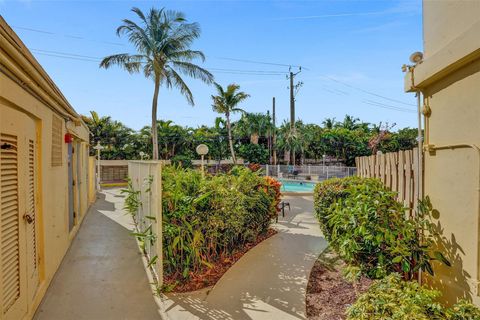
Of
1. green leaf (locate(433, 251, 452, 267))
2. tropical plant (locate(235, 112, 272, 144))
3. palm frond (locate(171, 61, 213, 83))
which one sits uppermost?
palm frond (locate(171, 61, 213, 83))

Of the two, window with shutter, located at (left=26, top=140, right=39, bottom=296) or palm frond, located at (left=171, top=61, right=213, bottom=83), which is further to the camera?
palm frond, located at (left=171, top=61, right=213, bottom=83)

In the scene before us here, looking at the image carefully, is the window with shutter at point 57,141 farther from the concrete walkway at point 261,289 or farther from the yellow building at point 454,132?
the yellow building at point 454,132

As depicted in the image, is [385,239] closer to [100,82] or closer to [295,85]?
[100,82]

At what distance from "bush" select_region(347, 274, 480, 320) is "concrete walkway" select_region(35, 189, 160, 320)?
7.71ft

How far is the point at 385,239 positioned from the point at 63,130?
5.96m

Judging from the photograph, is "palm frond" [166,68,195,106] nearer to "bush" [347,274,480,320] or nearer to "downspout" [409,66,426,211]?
"downspout" [409,66,426,211]

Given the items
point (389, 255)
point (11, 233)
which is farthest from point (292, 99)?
point (11, 233)

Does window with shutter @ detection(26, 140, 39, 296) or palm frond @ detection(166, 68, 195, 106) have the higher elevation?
palm frond @ detection(166, 68, 195, 106)

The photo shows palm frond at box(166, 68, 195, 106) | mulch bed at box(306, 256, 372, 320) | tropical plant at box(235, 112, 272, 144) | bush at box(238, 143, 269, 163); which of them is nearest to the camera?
mulch bed at box(306, 256, 372, 320)

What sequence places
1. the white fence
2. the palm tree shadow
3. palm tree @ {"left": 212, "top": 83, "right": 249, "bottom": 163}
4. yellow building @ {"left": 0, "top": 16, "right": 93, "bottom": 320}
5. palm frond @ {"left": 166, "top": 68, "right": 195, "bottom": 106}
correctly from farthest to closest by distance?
palm tree @ {"left": 212, "top": 83, "right": 249, "bottom": 163}
the white fence
palm frond @ {"left": 166, "top": 68, "right": 195, "bottom": 106}
yellow building @ {"left": 0, "top": 16, "right": 93, "bottom": 320}
the palm tree shadow

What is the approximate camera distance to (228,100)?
80.0ft

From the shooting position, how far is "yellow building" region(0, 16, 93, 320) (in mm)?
2650

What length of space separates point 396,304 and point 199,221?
9.14 feet

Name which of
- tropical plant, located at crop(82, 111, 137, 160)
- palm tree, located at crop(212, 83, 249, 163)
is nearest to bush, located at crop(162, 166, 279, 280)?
tropical plant, located at crop(82, 111, 137, 160)
